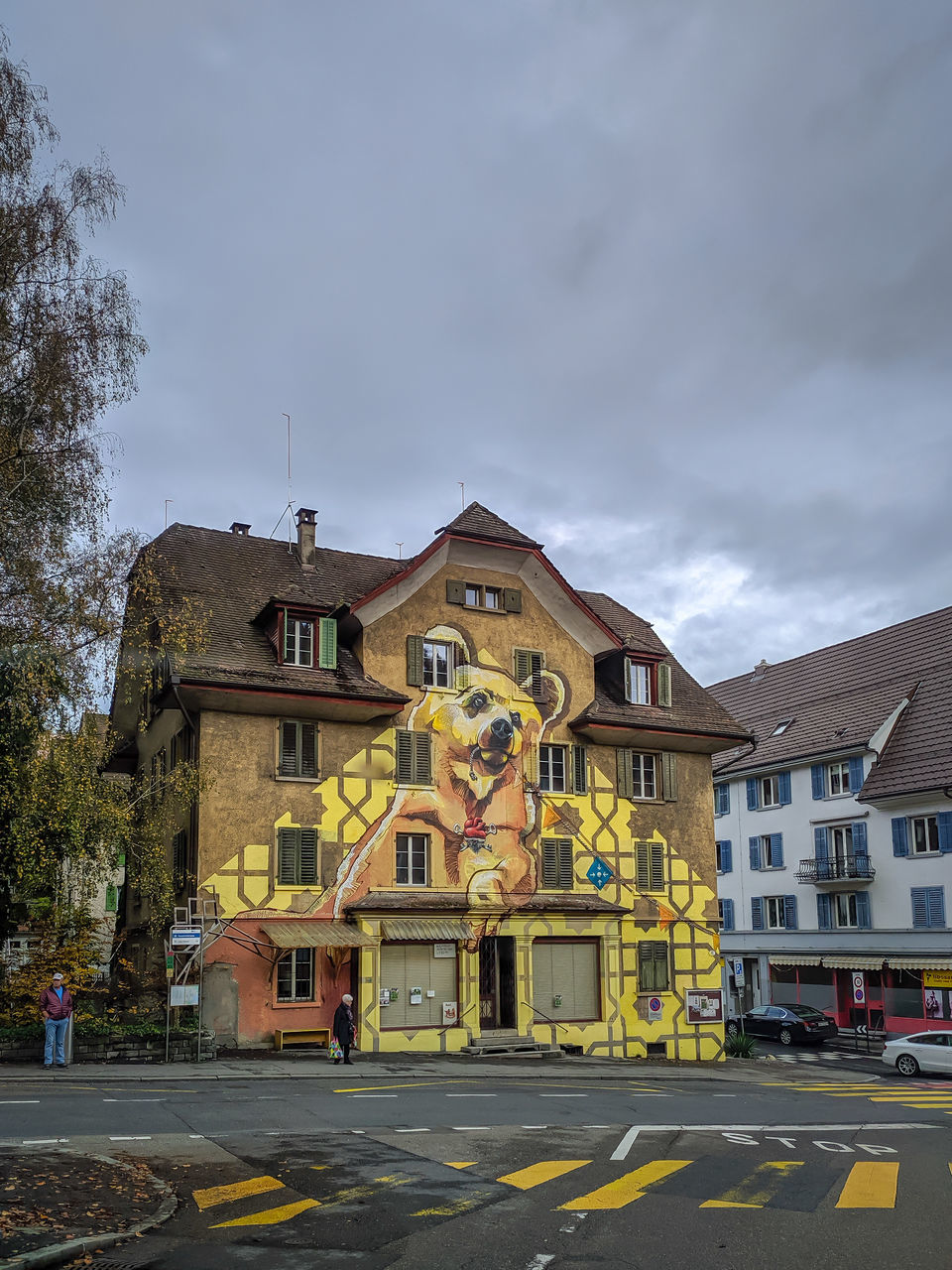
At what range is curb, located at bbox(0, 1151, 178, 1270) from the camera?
8.41m

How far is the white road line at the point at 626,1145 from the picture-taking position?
46.4ft

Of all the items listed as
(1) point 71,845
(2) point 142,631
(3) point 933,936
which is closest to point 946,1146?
(1) point 71,845

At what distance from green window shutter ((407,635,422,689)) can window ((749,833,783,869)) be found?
86.3 feet

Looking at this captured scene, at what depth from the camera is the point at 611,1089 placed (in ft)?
75.6

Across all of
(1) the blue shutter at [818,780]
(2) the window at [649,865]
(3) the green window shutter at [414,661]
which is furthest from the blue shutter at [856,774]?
(3) the green window shutter at [414,661]

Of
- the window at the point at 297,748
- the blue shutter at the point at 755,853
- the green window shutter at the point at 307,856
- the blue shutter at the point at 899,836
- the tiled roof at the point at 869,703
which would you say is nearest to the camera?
the green window shutter at the point at 307,856

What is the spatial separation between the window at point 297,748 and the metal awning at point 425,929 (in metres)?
4.12

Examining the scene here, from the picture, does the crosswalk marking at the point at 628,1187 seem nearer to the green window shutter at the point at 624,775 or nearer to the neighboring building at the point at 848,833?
the green window shutter at the point at 624,775

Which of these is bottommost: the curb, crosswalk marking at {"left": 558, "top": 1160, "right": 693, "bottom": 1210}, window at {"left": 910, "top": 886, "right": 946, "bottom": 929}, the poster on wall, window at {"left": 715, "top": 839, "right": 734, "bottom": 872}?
the poster on wall

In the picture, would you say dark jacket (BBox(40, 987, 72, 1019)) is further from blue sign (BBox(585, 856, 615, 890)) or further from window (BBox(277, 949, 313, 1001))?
blue sign (BBox(585, 856, 615, 890))

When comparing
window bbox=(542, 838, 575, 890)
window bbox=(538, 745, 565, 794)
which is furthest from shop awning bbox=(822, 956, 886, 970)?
window bbox=(538, 745, 565, 794)

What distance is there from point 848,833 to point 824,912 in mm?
3434

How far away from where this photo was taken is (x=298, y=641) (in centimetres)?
3009

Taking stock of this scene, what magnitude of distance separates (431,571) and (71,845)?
42.1 feet
